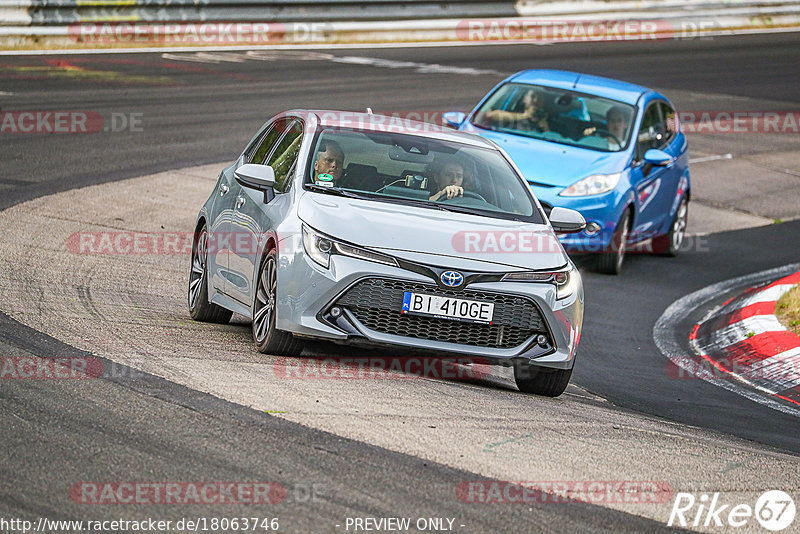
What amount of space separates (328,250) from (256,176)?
106 cm

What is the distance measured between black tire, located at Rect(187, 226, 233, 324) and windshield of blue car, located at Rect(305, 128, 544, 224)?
1307mm

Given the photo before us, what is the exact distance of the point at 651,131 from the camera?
1464cm

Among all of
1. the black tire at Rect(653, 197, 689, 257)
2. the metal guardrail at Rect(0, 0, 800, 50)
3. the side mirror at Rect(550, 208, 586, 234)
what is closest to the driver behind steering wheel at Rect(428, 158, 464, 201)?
the side mirror at Rect(550, 208, 586, 234)

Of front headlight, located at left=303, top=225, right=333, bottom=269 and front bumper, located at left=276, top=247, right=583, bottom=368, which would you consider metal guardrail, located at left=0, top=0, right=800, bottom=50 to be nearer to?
front headlight, located at left=303, top=225, right=333, bottom=269

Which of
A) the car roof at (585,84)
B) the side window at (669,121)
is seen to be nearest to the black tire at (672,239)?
the side window at (669,121)

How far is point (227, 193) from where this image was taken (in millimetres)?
9219

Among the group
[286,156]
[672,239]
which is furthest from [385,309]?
[672,239]

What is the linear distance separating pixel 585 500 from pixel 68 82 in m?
16.8

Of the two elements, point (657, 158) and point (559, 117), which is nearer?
point (657, 158)

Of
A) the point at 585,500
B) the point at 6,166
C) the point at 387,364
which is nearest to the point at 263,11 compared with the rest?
the point at 6,166

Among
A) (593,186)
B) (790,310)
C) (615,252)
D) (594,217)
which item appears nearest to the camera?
Result: (790,310)

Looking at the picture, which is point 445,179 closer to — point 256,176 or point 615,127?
point 256,176

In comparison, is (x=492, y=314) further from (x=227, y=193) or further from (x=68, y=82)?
(x=68, y=82)

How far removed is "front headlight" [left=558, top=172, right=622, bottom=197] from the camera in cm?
1299
